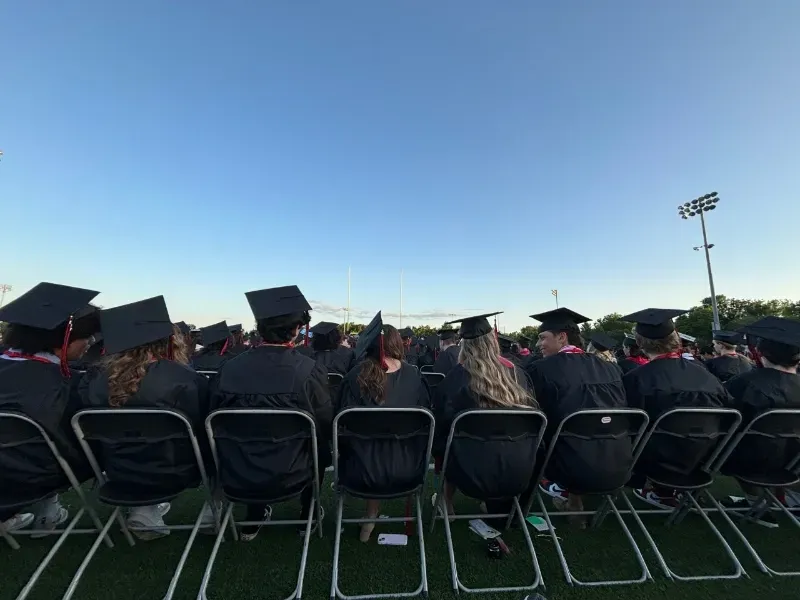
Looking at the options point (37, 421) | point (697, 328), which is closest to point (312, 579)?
point (37, 421)

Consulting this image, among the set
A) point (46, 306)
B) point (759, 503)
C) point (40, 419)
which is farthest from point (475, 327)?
point (46, 306)

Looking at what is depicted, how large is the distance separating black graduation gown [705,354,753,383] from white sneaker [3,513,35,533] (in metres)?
8.22

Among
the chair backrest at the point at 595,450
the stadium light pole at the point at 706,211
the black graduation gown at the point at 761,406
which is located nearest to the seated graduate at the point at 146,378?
the chair backrest at the point at 595,450

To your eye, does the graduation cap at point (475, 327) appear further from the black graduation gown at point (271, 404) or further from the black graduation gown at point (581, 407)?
the black graduation gown at point (271, 404)

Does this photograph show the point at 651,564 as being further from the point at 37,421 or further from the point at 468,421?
the point at 37,421

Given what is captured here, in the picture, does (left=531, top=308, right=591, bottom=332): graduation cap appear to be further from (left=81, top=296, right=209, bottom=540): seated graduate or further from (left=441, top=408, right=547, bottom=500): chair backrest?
(left=81, top=296, right=209, bottom=540): seated graduate

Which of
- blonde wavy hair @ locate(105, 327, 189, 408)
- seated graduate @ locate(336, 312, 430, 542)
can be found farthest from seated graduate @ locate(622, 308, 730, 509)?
blonde wavy hair @ locate(105, 327, 189, 408)

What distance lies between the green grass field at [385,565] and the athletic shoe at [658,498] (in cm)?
47

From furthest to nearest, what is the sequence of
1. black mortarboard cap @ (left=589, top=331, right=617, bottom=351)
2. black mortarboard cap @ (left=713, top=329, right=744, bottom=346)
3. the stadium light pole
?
the stadium light pole, black mortarboard cap @ (left=589, top=331, right=617, bottom=351), black mortarboard cap @ (left=713, top=329, right=744, bottom=346)

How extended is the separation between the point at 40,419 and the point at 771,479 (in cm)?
499

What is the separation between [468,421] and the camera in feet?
8.26

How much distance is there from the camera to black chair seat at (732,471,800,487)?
2.84 metres

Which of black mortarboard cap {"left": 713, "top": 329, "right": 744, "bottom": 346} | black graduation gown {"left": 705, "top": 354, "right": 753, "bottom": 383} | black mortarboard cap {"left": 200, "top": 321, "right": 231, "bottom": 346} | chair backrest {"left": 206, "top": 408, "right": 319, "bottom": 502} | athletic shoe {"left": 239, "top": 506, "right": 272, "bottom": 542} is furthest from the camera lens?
black mortarboard cap {"left": 200, "top": 321, "right": 231, "bottom": 346}

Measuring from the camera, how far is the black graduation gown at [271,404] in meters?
2.43
